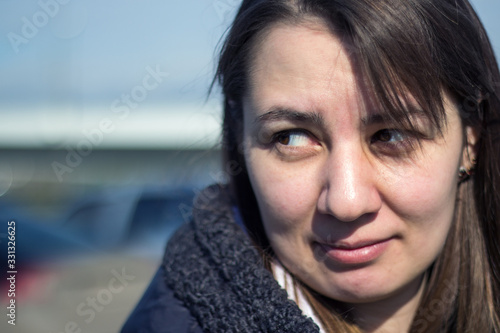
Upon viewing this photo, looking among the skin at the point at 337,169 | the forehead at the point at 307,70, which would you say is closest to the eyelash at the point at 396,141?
the skin at the point at 337,169

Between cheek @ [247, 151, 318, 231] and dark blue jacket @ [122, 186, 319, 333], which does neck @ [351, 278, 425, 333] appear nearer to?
dark blue jacket @ [122, 186, 319, 333]

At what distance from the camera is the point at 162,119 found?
2670cm

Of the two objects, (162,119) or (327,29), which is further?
(162,119)

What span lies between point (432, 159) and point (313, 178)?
35 centimetres

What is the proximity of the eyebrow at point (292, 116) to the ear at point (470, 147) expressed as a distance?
0.54 metres

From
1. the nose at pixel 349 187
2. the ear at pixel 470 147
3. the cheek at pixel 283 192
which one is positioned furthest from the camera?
the ear at pixel 470 147

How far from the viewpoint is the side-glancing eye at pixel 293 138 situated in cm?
152

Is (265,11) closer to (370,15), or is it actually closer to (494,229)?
(370,15)

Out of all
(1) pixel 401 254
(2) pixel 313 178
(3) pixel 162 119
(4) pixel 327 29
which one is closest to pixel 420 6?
(4) pixel 327 29

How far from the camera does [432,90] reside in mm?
1471

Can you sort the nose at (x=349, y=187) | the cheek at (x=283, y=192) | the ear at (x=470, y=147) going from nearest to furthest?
1. the nose at (x=349, y=187)
2. the cheek at (x=283, y=192)
3. the ear at (x=470, y=147)

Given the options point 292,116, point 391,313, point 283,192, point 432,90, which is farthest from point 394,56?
point 391,313

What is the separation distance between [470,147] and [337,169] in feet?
1.96

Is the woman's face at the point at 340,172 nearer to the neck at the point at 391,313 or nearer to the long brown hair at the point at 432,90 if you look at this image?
the long brown hair at the point at 432,90
